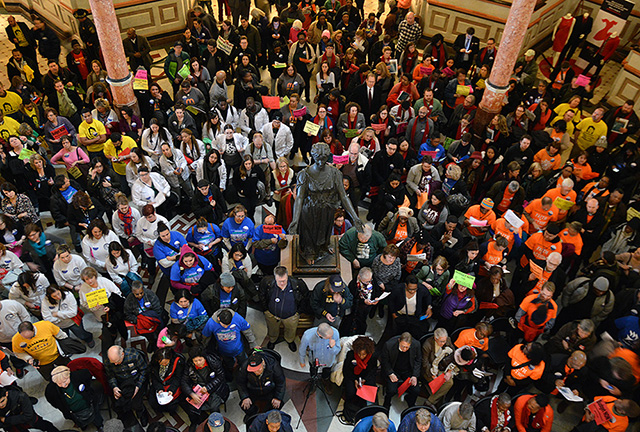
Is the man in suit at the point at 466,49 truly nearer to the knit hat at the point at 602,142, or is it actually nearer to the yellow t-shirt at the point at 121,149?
the knit hat at the point at 602,142

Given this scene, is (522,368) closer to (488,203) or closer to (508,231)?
(508,231)

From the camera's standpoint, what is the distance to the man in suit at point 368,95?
36.6ft

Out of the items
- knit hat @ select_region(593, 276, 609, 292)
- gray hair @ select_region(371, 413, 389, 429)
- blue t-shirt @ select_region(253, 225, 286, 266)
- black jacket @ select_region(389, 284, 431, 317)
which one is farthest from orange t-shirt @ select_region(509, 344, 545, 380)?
blue t-shirt @ select_region(253, 225, 286, 266)

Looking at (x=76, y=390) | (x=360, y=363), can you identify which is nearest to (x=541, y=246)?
(x=360, y=363)

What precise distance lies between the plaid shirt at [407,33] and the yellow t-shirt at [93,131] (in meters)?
8.14

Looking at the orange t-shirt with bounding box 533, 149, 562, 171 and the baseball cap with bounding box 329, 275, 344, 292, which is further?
the orange t-shirt with bounding box 533, 149, 562, 171

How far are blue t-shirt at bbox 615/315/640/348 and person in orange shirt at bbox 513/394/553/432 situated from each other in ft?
6.24

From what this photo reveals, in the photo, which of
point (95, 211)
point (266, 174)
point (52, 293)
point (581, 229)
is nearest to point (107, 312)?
point (52, 293)

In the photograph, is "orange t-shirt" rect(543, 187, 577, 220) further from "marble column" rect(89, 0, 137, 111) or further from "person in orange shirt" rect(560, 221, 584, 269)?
"marble column" rect(89, 0, 137, 111)

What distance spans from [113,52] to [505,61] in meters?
8.40

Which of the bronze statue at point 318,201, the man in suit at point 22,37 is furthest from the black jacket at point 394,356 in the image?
the man in suit at point 22,37

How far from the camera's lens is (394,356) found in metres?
6.71

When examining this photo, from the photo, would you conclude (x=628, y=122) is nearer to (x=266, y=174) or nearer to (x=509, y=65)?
(x=509, y=65)

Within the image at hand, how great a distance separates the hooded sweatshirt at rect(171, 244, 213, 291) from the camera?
7359mm
